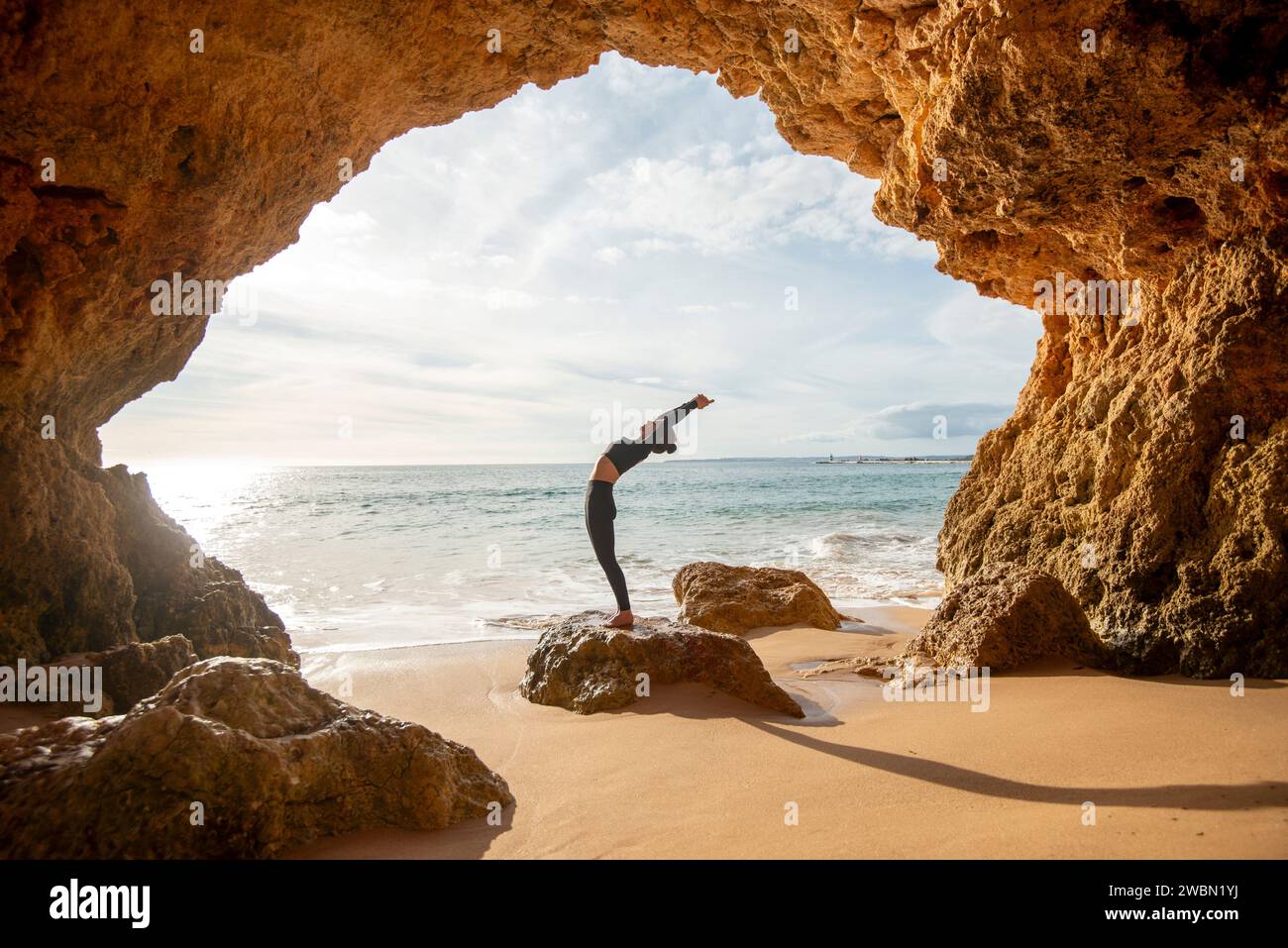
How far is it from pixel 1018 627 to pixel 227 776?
4321 millimetres

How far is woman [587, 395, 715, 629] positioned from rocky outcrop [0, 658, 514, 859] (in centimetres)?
251

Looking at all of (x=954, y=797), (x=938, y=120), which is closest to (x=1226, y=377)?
(x=938, y=120)

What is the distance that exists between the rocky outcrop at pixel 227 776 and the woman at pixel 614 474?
2508 millimetres

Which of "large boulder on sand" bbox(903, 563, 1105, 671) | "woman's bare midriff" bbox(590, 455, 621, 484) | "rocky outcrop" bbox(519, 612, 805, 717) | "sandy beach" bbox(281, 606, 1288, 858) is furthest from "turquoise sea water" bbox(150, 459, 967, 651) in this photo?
"large boulder on sand" bbox(903, 563, 1105, 671)

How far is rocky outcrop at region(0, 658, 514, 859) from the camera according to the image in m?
1.79

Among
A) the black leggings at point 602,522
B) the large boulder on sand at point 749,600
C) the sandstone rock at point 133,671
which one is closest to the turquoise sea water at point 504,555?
the large boulder on sand at point 749,600

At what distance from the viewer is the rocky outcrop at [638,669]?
3826 millimetres

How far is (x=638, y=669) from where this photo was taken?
3.95m

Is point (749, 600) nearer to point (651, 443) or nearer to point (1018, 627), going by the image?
point (651, 443)

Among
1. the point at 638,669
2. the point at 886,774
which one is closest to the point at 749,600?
the point at 638,669

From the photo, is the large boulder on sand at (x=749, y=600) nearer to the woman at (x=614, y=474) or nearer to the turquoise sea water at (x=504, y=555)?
the turquoise sea water at (x=504, y=555)

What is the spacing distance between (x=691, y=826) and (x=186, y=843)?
151cm

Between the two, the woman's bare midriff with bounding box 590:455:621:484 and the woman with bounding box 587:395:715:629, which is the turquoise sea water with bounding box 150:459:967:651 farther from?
the woman's bare midriff with bounding box 590:455:621:484
